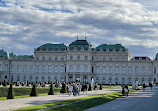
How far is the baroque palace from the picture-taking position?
118688mm

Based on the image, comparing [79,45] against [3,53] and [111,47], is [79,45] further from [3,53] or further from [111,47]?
[3,53]

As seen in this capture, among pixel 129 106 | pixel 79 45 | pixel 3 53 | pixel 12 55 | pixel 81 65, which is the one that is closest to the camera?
pixel 129 106

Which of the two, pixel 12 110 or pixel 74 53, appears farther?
pixel 74 53

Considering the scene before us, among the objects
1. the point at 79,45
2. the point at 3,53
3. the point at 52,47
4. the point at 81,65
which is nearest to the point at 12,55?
the point at 3,53

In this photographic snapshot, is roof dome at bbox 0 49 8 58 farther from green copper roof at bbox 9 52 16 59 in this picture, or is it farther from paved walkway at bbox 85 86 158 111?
paved walkway at bbox 85 86 158 111

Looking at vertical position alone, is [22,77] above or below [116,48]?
below

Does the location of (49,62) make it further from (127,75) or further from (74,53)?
(127,75)

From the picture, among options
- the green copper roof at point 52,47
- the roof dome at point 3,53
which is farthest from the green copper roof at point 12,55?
the green copper roof at point 52,47

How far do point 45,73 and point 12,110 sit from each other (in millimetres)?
99144

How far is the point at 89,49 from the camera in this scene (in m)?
120

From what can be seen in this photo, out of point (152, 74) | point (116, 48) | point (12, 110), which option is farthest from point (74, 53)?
→ point (12, 110)

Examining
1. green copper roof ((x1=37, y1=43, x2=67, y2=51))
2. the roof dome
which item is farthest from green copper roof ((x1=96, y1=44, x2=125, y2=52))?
the roof dome

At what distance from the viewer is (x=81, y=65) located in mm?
118812

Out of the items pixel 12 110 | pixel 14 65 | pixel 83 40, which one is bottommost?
pixel 12 110
